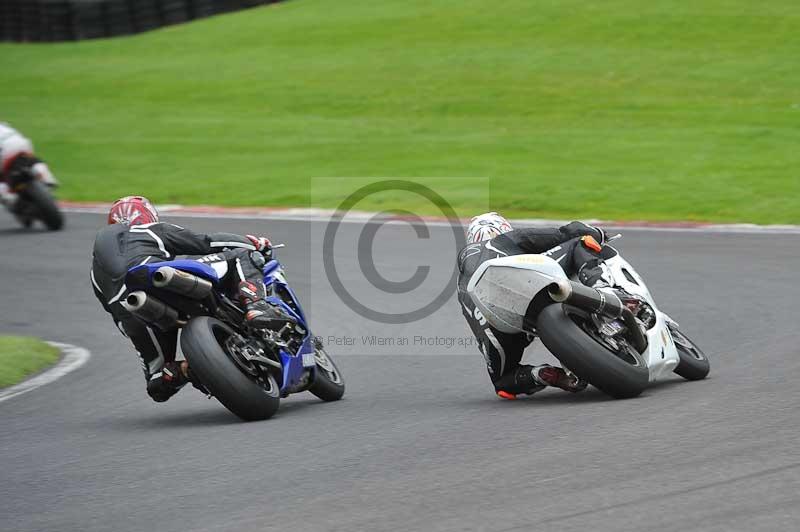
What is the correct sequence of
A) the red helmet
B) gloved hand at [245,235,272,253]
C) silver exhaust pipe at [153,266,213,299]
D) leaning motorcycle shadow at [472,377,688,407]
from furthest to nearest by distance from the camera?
1. gloved hand at [245,235,272,253]
2. the red helmet
3. leaning motorcycle shadow at [472,377,688,407]
4. silver exhaust pipe at [153,266,213,299]

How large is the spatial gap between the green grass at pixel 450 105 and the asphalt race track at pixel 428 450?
742 cm

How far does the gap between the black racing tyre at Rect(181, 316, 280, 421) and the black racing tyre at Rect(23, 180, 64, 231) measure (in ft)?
31.8

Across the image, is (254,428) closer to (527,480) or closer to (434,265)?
(527,480)

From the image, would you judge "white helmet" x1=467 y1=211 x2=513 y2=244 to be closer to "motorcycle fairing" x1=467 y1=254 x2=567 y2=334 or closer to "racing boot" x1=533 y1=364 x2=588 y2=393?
"motorcycle fairing" x1=467 y1=254 x2=567 y2=334

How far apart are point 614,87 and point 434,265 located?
1360 cm

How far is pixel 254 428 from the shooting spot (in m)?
6.76

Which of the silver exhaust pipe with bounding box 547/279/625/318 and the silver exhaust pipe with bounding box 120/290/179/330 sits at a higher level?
the silver exhaust pipe with bounding box 547/279/625/318

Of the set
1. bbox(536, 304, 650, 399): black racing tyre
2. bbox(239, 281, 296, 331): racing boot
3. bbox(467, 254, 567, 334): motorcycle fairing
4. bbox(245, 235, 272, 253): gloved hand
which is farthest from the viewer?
bbox(245, 235, 272, 253): gloved hand

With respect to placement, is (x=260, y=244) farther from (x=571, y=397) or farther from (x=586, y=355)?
(x=586, y=355)

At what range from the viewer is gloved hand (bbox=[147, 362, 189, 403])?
7.06 m

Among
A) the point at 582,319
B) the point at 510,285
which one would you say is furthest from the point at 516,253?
the point at 582,319

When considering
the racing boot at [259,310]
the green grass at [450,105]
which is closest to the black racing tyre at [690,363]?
the racing boot at [259,310]

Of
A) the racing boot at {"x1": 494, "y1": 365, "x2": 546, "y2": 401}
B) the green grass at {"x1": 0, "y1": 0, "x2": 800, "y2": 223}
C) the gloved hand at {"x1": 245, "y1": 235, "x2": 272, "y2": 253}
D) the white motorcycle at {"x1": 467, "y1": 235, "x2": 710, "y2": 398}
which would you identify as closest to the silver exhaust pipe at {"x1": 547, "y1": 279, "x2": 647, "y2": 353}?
the white motorcycle at {"x1": 467, "y1": 235, "x2": 710, "y2": 398}

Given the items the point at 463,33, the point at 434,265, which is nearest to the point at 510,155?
the point at 434,265
